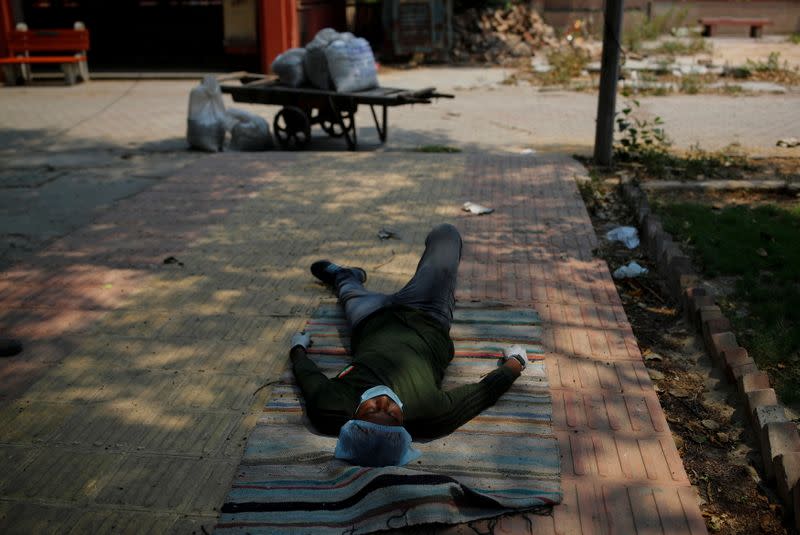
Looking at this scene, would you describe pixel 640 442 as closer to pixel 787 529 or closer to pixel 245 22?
pixel 787 529

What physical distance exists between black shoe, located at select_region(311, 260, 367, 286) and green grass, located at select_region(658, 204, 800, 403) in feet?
7.42

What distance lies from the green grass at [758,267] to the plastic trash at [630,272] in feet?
1.39

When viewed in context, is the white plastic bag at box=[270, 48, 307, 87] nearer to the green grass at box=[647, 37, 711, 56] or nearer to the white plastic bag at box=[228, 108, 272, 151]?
the white plastic bag at box=[228, 108, 272, 151]

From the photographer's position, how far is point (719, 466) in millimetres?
3264

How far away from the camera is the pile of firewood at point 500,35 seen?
18047mm

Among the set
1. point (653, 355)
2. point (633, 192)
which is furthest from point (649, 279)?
point (633, 192)

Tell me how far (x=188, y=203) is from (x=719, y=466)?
17.5 feet

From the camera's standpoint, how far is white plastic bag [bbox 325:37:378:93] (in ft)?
29.1

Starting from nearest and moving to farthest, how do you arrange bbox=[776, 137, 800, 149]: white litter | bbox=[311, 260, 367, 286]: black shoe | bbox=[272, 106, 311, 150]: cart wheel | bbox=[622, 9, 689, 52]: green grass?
bbox=[311, 260, 367, 286]: black shoe
bbox=[776, 137, 800, 149]: white litter
bbox=[272, 106, 311, 150]: cart wheel
bbox=[622, 9, 689, 52]: green grass

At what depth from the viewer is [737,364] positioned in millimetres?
3758

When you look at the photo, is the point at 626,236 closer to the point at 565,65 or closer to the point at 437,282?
the point at 437,282

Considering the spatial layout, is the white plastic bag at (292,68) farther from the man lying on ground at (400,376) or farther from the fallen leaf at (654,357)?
the fallen leaf at (654,357)

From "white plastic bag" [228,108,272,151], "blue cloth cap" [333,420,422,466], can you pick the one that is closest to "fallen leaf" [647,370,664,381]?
"blue cloth cap" [333,420,422,466]

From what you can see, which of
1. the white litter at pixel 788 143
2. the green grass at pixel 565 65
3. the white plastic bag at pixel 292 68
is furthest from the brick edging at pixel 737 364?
the green grass at pixel 565 65
